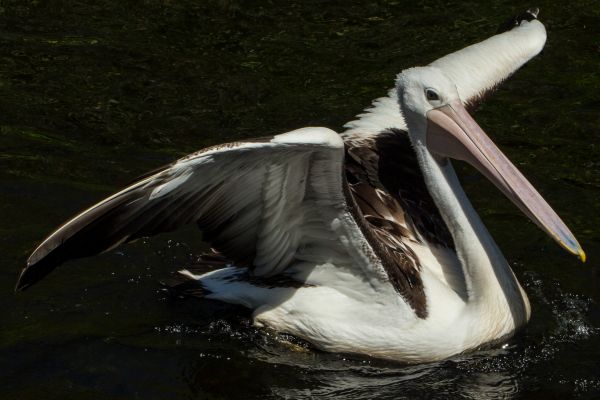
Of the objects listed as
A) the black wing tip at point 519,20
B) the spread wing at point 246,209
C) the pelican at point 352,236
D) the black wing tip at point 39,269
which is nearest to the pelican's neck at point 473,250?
the pelican at point 352,236

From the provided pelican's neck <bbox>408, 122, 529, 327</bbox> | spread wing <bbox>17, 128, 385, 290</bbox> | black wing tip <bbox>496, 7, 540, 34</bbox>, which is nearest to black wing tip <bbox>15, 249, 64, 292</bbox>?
spread wing <bbox>17, 128, 385, 290</bbox>

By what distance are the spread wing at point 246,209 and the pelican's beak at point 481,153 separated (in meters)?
0.69

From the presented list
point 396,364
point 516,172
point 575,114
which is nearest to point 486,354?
point 396,364

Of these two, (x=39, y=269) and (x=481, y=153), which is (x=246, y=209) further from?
(x=481, y=153)

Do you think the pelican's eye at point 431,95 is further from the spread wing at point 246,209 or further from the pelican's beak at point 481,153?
the spread wing at point 246,209

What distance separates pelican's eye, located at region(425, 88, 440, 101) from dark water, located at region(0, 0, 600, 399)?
1261 millimetres

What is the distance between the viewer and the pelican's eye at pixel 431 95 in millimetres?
5562

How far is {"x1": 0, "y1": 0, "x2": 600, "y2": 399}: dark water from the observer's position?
5441mm

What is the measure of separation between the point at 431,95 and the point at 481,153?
37 cm

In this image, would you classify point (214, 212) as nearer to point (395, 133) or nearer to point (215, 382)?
point (215, 382)

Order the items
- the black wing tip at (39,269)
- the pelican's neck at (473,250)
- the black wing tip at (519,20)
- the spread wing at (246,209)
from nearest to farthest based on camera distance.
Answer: the spread wing at (246,209), the black wing tip at (39,269), the pelican's neck at (473,250), the black wing tip at (519,20)

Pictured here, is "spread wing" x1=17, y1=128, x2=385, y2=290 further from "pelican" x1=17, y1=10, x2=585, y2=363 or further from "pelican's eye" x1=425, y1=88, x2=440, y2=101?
"pelican's eye" x1=425, y1=88, x2=440, y2=101

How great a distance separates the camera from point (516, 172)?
17.8ft

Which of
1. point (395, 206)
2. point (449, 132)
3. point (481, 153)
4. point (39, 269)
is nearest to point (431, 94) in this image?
point (449, 132)
